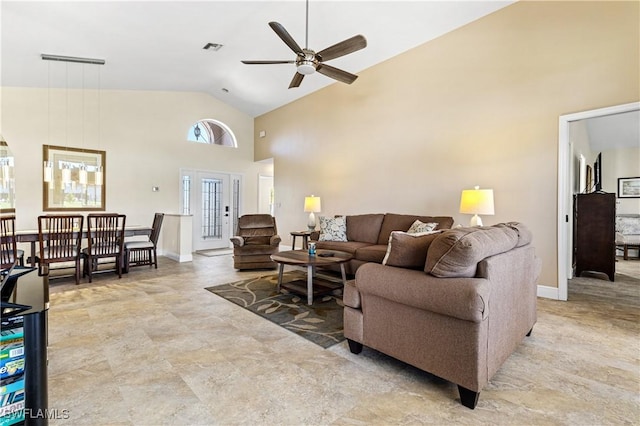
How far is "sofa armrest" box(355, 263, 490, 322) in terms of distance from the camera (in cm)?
152

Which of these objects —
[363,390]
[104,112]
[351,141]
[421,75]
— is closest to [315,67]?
[421,75]

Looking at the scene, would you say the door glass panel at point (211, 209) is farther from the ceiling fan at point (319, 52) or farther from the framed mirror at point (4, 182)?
the ceiling fan at point (319, 52)

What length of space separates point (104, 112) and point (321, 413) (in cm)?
693

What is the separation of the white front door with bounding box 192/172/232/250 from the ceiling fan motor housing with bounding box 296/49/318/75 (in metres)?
5.05

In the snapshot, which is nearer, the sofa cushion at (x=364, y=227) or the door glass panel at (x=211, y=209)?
the sofa cushion at (x=364, y=227)

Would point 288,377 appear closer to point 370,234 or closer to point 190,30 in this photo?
point 370,234

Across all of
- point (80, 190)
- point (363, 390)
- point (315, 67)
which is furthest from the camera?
point (80, 190)

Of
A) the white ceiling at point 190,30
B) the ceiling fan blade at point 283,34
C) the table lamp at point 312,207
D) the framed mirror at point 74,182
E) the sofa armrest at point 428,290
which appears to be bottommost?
the sofa armrest at point 428,290

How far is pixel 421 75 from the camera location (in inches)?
185

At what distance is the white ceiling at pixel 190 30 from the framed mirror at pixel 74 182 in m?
1.23

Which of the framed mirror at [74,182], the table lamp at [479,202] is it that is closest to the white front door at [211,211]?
the framed mirror at [74,182]

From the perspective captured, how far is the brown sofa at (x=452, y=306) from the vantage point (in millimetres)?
1562

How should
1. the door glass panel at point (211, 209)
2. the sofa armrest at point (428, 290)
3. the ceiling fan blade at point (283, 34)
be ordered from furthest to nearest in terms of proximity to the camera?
the door glass panel at point (211, 209), the ceiling fan blade at point (283, 34), the sofa armrest at point (428, 290)

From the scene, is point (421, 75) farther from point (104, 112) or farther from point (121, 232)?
point (104, 112)
